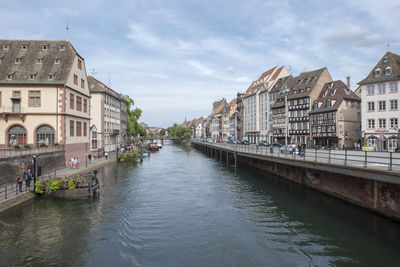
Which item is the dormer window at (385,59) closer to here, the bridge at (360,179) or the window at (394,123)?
the window at (394,123)

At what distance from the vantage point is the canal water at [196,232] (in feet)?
39.0

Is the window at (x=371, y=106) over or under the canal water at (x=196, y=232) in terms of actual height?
over

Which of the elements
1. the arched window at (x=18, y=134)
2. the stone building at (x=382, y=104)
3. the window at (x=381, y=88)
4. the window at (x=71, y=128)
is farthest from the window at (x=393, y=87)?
the arched window at (x=18, y=134)

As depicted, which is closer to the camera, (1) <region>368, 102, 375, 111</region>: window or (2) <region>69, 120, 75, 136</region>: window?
(2) <region>69, 120, 75, 136</region>: window

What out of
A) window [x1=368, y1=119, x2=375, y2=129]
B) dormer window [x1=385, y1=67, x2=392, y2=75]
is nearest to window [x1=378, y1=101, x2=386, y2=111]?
window [x1=368, y1=119, x2=375, y2=129]

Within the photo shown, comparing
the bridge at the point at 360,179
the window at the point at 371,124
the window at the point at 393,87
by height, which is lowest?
the bridge at the point at 360,179

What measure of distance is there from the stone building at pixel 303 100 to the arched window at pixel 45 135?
45.6 metres

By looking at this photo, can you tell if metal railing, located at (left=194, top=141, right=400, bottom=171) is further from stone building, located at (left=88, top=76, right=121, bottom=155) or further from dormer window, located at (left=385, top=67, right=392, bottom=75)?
stone building, located at (left=88, top=76, right=121, bottom=155)

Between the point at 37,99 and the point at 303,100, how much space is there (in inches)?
1935

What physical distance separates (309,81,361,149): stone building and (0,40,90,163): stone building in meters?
43.1

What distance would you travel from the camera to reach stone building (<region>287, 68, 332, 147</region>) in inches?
2279

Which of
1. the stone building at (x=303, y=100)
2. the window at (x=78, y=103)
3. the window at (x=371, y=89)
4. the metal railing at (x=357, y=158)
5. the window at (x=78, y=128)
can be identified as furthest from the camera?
the stone building at (x=303, y=100)

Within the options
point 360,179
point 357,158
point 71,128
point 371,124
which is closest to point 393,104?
point 371,124

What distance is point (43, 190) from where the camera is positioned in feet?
68.9
